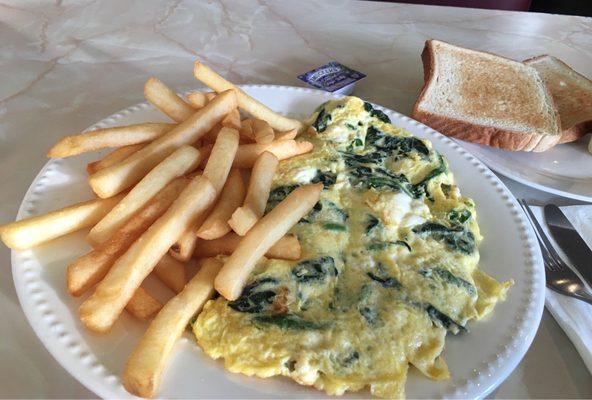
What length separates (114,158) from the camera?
2092mm

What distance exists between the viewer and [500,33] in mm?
4496

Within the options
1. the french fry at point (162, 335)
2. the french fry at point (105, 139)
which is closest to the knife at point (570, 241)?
the french fry at point (162, 335)

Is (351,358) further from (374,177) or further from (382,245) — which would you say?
(374,177)

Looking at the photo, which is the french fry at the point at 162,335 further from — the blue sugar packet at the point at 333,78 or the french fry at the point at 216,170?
the blue sugar packet at the point at 333,78

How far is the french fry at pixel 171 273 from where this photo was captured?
69.5 inches

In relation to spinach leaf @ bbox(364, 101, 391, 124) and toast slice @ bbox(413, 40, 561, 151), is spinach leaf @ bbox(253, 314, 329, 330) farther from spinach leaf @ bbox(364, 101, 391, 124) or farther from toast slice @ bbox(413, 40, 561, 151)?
toast slice @ bbox(413, 40, 561, 151)

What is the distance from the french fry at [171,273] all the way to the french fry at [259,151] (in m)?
0.51

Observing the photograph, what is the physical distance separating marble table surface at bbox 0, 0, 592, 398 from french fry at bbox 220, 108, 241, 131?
101 cm

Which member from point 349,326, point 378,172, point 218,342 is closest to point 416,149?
point 378,172

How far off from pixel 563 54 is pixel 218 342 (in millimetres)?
3913

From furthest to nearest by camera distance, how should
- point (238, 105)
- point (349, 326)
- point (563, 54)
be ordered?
point (563, 54), point (238, 105), point (349, 326)

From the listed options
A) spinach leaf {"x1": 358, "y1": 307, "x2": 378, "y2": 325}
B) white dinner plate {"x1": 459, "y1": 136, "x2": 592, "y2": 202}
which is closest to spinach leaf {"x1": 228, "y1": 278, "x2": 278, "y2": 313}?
spinach leaf {"x1": 358, "y1": 307, "x2": 378, "y2": 325}

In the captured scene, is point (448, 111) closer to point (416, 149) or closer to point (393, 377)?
point (416, 149)

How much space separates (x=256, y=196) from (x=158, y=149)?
429mm
